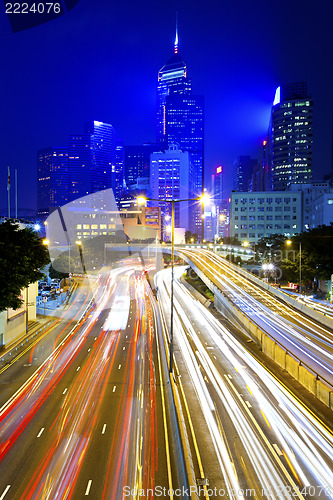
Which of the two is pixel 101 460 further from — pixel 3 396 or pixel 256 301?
pixel 256 301

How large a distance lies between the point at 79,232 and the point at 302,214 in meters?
104

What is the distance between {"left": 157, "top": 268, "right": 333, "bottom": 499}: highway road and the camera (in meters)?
12.7

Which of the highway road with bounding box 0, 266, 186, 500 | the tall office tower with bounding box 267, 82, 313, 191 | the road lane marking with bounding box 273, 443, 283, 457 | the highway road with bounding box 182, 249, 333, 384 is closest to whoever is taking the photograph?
the highway road with bounding box 0, 266, 186, 500

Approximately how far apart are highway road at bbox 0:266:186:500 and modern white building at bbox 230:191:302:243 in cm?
9529

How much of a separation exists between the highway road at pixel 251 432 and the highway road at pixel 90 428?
5.76ft

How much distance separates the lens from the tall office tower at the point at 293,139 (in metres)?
181

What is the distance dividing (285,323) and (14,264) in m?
27.0

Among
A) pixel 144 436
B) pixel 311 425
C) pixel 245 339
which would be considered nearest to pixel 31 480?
pixel 144 436

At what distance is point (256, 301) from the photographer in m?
46.4

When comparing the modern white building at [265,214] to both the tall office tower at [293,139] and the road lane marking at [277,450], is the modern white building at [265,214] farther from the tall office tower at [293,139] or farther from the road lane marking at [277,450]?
the road lane marking at [277,450]

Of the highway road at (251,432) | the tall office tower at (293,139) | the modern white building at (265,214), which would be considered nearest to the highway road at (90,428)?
the highway road at (251,432)

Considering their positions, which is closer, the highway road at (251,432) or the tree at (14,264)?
the highway road at (251,432)

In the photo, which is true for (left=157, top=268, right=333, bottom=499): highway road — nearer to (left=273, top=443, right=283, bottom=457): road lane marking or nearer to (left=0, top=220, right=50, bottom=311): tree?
(left=273, top=443, right=283, bottom=457): road lane marking

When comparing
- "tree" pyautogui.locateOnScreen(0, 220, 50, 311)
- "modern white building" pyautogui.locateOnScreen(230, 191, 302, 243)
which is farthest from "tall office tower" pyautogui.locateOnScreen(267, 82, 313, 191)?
"tree" pyautogui.locateOnScreen(0, 220, 50, 311)
